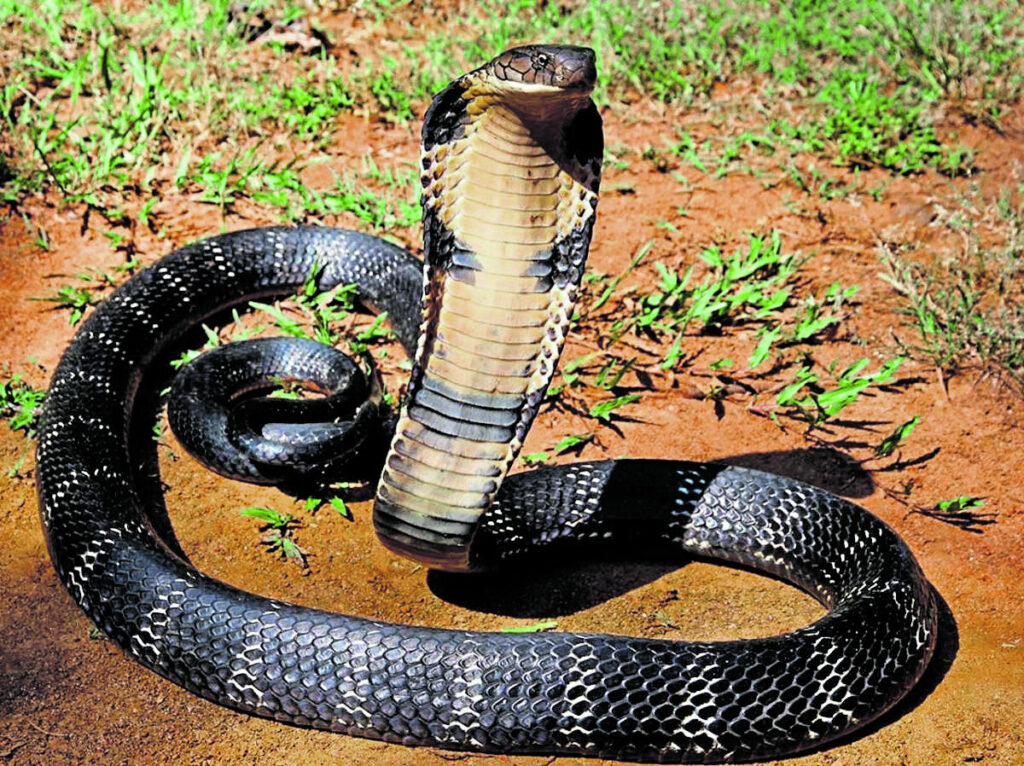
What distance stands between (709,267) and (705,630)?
2541 mm

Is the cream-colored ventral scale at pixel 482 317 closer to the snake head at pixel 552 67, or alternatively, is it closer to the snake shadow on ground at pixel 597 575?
the snake head at pixel 552 67

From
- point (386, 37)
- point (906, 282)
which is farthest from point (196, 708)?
point (386, 37)

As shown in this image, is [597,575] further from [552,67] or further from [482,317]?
[552,67]

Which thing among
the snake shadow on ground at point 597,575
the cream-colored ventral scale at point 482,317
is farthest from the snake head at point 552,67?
the snake shadow on ground at point 597,575

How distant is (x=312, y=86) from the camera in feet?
23.6

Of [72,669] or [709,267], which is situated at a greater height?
[709,267]

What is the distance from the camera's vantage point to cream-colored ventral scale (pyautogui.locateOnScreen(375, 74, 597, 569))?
328cm

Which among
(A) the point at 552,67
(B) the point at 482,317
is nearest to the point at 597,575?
(B) the point at 482,317

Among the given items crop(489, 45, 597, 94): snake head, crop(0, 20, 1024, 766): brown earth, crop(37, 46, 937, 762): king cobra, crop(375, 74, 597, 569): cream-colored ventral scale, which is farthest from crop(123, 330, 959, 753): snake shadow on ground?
crop(489, 45, 597, 94): snake head

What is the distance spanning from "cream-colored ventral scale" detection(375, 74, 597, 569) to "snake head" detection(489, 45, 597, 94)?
0.22 metres

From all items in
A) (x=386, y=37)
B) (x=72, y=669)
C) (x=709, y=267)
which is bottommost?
(x=72, y=669)

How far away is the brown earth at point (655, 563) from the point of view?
342 cm

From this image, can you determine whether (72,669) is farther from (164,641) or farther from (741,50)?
(741,50)

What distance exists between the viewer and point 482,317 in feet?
11.1
